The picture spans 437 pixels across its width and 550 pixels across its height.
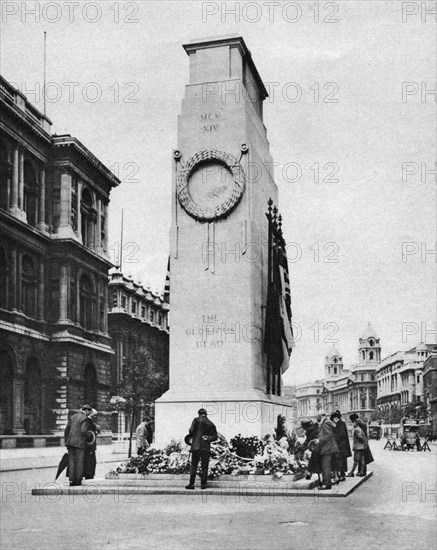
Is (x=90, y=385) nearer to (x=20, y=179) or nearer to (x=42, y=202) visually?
(x=42, y=202)

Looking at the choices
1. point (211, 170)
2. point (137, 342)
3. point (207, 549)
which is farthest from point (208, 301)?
point (137, 342)

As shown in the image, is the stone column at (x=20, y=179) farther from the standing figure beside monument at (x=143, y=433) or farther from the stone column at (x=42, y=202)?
the standing figure beside monument at (x=143, y=433)

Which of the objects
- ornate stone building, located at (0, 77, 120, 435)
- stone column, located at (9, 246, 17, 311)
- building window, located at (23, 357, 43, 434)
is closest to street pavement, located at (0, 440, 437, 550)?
ornate stone building, located at (0, 77, 120, 435)

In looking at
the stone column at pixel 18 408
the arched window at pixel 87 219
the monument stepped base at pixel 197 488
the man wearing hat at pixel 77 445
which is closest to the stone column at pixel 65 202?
the arched window at pixel 87 219

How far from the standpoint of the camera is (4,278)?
54.4 m

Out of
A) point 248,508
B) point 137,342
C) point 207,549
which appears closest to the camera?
point 207,549

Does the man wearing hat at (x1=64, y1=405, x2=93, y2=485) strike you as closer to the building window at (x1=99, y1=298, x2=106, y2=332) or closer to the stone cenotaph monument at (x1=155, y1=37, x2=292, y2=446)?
the stone cenotaph monument at (x1=155, y1=37, x2=292, y2=446)

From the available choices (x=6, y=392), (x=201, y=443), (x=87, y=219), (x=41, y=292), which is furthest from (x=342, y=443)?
(x=87, y=219)

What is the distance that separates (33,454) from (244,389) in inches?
1198

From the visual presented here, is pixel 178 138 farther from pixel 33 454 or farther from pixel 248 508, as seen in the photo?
pixel 33 454

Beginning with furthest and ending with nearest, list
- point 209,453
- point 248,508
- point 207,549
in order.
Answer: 1. point 209,453
2. point 248,508
3. point 207,549

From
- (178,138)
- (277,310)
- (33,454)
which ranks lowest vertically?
(33,454)

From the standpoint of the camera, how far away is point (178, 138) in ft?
74.2

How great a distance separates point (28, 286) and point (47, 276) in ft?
8.89
